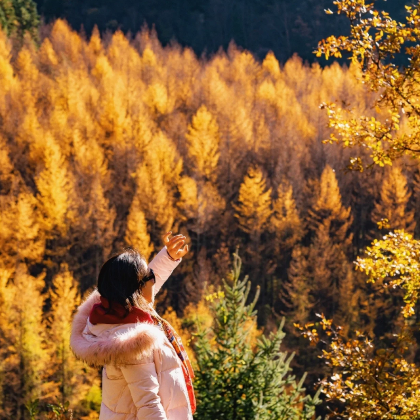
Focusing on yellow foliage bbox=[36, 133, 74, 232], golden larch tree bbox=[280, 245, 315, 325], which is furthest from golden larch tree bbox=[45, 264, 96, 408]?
golden larch tree bbox=[280, 245, 315, 325]

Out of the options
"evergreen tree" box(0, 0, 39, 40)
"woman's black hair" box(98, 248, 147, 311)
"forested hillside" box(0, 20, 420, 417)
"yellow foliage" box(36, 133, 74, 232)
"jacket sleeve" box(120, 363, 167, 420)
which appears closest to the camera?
"jacket sleeve" box(120, 363, 167, 420)

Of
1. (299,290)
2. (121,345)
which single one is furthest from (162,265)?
(299,290)

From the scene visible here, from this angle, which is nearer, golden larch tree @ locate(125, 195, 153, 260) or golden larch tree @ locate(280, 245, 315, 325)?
golden larch tree @ locate(125, 195, 153, 260)

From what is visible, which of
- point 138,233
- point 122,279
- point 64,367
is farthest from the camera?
point 138,233

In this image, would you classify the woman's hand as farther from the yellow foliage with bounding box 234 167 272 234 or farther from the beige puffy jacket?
the yellow foliage with bounding box 234 167 272 234

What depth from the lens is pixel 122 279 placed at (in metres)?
2.33

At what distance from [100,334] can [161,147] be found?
41486 millimetres

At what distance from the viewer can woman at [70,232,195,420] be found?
2.23 meters

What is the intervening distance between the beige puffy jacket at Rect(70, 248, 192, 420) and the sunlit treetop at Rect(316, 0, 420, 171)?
9.48 ft

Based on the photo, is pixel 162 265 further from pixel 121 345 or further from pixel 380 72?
pixel 380 72

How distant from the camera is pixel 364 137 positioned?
473cm

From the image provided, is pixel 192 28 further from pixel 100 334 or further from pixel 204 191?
pixel 100 334

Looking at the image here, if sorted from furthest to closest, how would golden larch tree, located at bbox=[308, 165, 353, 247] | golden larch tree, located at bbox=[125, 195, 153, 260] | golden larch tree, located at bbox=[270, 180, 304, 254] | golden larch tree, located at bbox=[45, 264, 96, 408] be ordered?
golden larch tree, located at bbox=[308, 165, 353, 247] < golden larch tree, located at bbox=[270, 180, 304, 254] < golden larch tree, located at bbox=[125, 195, 153, 260] < golden larch tree, located at bbox=[45, 264, 96, 408]

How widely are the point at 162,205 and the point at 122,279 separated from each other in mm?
36223
